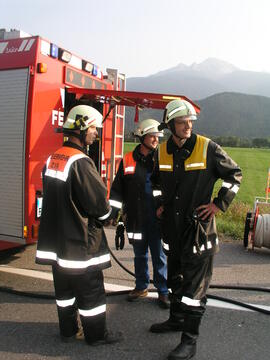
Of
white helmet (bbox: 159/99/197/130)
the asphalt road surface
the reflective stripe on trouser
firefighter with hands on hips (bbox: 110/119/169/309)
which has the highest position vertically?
white helmet (bbox: 159/99/197/130)

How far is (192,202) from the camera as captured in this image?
3053mm

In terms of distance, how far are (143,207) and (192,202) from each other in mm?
973

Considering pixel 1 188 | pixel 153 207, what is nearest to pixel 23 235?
pixel 1 188

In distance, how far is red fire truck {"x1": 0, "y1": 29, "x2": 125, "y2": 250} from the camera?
439 centimetres

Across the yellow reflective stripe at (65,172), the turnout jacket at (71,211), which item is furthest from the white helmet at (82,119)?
the yellow reflective stripe at (65,172)

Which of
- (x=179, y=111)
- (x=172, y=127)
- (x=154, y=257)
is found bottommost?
(x=154, y=257)

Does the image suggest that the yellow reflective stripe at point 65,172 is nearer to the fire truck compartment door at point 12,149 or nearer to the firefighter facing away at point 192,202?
the firefighter facing away at point 192,202

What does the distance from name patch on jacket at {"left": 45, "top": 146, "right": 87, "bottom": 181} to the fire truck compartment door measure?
152 centimetres

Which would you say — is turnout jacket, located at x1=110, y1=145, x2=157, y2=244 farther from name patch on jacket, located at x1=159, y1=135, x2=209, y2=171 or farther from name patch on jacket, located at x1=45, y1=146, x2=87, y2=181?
name patch on jacket, located at x1=45, y1=146, x2=87, y2=181

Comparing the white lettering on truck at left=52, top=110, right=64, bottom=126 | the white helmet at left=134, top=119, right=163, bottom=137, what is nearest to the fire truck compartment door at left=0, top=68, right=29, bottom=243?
the white lettering on truck at left=52, top=110, right=64, bottom=126

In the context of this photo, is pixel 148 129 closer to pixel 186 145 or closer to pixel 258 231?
pixel 186 145

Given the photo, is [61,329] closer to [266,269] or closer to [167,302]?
[167,302]

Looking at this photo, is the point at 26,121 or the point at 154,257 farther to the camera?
the point at 26,121

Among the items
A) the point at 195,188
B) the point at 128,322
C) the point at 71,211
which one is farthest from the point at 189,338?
the point at 71,211
